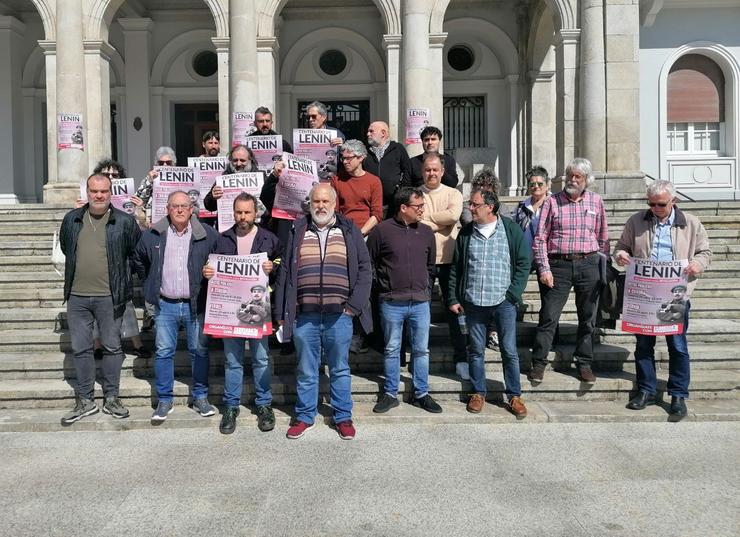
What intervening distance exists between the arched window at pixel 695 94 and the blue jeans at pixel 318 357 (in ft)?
49.3

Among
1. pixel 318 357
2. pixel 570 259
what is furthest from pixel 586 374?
pixel 318 357

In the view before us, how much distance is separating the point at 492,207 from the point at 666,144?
13.7m

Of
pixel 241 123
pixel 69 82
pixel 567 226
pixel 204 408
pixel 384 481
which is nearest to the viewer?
pixel 384 481

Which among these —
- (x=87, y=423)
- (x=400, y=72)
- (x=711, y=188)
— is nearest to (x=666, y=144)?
(x=711, y=188)

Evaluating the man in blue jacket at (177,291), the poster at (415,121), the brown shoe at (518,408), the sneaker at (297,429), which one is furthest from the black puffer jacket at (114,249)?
the poster at (415,121)

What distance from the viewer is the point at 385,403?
6.17 meters

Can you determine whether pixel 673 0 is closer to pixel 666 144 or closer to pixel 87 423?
pixel 666 144

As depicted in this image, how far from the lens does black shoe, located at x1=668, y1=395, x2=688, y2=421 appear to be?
19.5 feet

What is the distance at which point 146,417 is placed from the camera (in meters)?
6.09

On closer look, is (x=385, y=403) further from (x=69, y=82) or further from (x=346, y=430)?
(x=69, y=82)

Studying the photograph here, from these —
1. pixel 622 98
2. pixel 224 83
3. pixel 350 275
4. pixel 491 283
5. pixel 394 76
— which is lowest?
pixel 491 283

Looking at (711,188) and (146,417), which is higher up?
(711,188)

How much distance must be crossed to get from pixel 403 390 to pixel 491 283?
1.32 metres

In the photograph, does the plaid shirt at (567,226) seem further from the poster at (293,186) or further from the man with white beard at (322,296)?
the poster at (293,186)
